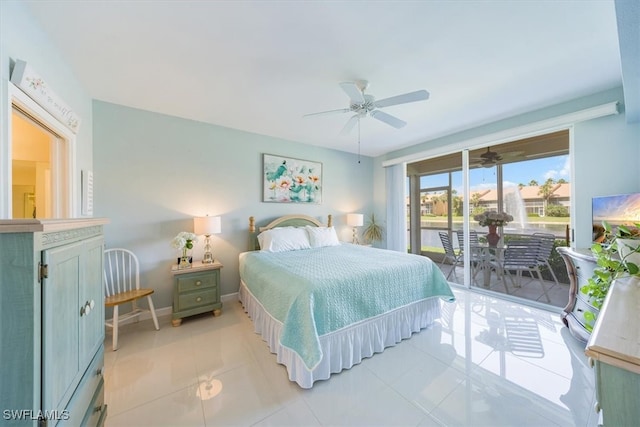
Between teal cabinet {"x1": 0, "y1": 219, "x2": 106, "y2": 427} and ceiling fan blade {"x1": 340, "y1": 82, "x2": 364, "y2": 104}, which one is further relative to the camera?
ceiling fan blade {"x1": 340, "y1": 82, "x2": 364, "y2": 104}

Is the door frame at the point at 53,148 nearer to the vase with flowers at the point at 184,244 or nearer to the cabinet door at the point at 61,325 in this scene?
the cabinet door at the point at 61,325

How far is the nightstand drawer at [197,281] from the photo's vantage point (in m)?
2.74

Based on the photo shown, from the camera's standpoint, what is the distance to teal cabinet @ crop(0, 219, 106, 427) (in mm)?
623

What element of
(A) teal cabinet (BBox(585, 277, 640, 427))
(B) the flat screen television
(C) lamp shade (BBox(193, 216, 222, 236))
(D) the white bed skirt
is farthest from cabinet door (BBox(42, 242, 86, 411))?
(B) the flat screen television

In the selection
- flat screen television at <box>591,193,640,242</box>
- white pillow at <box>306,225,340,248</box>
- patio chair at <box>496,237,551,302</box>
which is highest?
flat screen television at <box>591,193,640,242</box>

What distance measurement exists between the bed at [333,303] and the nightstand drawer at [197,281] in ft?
1.23

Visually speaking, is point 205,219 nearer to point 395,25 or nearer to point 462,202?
point 395,25

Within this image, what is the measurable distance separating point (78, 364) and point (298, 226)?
3.20m

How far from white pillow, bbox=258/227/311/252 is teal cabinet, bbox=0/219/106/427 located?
2404 millimetres

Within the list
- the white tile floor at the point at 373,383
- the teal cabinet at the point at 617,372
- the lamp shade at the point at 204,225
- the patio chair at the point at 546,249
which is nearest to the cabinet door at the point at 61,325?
the white tile floor at the point at 373,383

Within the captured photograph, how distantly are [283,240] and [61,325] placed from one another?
8.73 feet

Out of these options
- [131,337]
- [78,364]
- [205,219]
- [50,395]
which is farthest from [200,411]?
[205,219]

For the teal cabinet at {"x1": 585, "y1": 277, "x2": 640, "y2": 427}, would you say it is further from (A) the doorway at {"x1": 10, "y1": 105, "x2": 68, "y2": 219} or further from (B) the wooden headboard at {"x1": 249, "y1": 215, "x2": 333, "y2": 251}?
(B) the wooden headboard at {"x1": 249, "y1": 215, "x2": 333, "y2": 251}

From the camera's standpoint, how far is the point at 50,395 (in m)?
0.70
